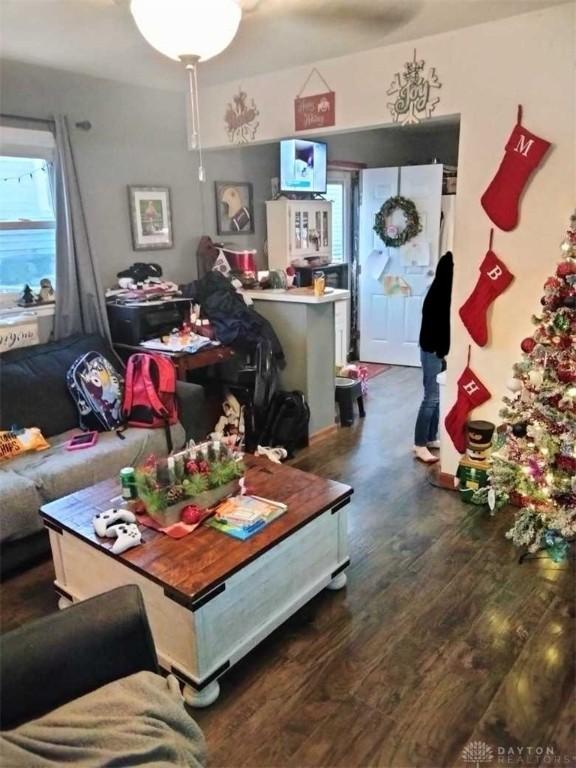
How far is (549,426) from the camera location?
2.39 meters

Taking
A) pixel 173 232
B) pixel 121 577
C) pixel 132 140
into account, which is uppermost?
pixel 132 140

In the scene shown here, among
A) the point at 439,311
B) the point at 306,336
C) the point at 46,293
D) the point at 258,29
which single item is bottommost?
the point at 306,336

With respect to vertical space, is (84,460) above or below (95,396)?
below

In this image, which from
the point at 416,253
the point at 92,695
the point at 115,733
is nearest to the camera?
the point at 115,733

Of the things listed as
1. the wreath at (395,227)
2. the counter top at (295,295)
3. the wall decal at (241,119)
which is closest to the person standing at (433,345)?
the counter top at (295,295)

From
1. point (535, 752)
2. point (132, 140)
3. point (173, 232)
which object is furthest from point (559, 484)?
point (132, 140)

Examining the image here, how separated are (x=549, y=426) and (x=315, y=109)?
2.18m

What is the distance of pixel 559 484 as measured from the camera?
240 cm

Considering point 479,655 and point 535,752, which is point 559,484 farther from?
point 535,752

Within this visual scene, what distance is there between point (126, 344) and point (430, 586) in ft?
7.57

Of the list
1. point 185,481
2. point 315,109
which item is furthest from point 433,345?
point 185,481

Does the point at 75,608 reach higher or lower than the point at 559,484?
higher

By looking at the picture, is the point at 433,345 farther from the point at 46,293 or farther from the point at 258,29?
the point at 46,293

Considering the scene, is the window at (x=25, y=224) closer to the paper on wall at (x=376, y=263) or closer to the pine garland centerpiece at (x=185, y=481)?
the pine garland centerpiece at (x=185, y=481)
